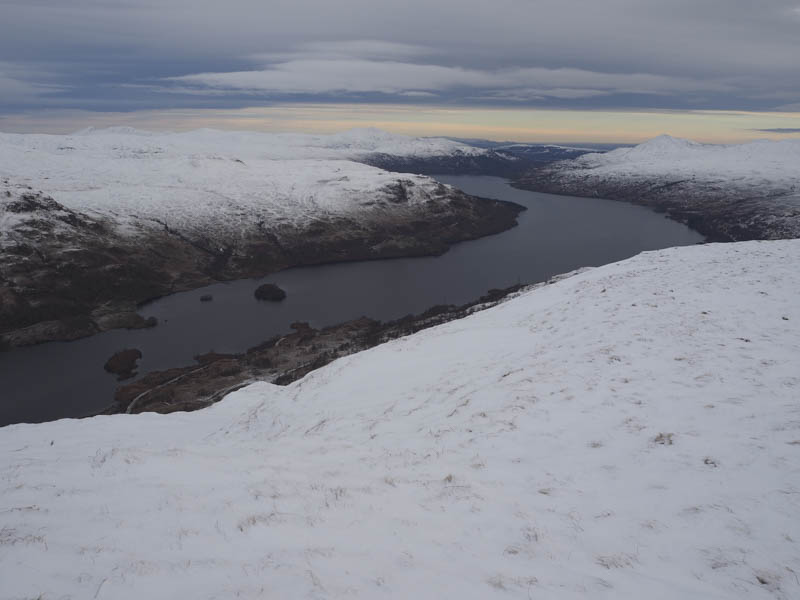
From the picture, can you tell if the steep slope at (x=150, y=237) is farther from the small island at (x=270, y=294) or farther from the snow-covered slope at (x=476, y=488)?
the snow-covered slope at (x=476, y=488)

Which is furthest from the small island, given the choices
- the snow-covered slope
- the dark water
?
the snow-covered slope

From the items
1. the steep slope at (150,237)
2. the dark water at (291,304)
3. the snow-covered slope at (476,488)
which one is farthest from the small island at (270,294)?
the snow-covered slope at (476,488)

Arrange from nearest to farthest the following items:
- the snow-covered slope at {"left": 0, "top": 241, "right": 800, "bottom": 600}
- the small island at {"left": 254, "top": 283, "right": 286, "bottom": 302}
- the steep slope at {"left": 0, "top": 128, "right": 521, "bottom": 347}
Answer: the snow-covered slope at {"left": 0, "top": 241, "right": 800, "bottom": 600} → the steep slope at {"left": 0, "top": 128, "right": 521, "bottom": 347} → the small island at {"left": 254, "top": 283, "right": 286, "bottom": 302}

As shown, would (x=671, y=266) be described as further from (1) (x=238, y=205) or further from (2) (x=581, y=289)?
(1) (x=238, y=205)

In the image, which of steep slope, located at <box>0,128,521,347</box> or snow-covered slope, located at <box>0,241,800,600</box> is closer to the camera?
snow-covered slope, located at <box>0,241,800,600</box>

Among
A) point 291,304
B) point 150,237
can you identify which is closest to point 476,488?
point 291,304

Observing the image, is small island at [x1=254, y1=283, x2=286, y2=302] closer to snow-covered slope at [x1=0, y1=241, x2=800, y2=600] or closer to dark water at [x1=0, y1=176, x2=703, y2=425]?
dark water at [x1=0, y1=176, x2=703, y2=425]
